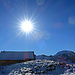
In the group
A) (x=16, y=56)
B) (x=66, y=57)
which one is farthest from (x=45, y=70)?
(x=66, y=57)

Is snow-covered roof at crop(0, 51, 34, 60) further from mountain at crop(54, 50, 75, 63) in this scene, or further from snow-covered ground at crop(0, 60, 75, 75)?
mountain at crop(54, 50, 75, 63)

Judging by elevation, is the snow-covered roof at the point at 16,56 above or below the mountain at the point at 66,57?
above

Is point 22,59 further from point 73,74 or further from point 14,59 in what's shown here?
point 73,74

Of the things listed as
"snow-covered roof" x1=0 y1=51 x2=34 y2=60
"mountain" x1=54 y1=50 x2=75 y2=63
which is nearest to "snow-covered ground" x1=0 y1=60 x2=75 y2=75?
"snow-covered roof" x1=0 y1=51 x2=34 y2=60

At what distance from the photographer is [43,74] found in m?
10.9

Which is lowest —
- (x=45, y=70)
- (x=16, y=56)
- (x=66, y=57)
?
(x=45, y=70)

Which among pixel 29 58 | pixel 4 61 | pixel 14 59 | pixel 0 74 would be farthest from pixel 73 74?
pixel 4 61

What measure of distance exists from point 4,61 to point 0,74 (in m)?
16.5

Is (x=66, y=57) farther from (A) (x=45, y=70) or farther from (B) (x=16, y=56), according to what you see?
(A) (x=45, y=70)

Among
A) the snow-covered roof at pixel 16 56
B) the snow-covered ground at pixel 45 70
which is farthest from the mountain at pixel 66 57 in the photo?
the snow-covered ground at pixel 45 70

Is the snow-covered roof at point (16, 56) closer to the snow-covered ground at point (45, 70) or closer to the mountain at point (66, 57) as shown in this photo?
the snow-covered ground at point (45, 70)

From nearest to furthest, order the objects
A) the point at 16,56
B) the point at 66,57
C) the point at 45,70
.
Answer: the point at 45,70 → the point at 16,56 → the point at 66,57

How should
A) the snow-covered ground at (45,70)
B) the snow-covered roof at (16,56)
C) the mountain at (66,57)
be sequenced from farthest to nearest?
the mountain at (66,57)
the snow-covered roof at (16,56)
the snow-covered ground at (45,70)

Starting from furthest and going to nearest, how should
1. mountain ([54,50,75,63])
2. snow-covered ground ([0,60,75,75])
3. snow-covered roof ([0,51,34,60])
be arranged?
mountain ([54,50,75,63]) < snow-covered roof ([0,51,34,60]) < snow-covered ground ([0,60,75,75])
